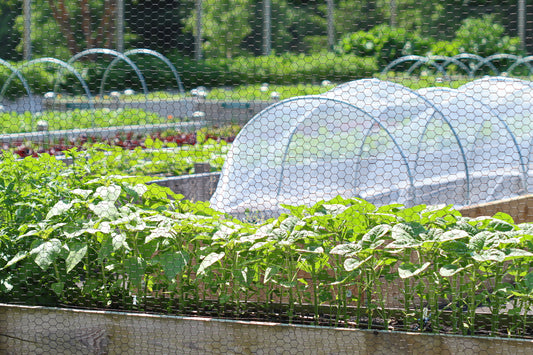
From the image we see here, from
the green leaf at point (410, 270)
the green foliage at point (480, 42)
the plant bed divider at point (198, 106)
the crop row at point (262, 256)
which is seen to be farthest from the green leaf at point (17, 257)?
the green foliage at point (480, 42)

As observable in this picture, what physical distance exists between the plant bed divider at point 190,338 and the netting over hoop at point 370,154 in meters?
1.77

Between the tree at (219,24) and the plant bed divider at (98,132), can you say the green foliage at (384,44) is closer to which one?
the tree at (219,24)

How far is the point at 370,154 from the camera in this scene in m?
3.97

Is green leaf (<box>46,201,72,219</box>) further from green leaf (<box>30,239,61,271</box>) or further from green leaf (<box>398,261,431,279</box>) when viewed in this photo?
green leaf (<box>398,261,431,279</box>)

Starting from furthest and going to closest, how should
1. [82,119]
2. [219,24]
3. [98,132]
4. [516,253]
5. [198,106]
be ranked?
[219,24] → [198,106] → [82,119] → [98,132] → [516,253]

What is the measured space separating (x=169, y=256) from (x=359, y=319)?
697mm

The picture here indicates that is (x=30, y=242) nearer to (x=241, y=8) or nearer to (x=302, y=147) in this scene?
(x=302, y=147)

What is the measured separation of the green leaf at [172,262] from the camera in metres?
2.04

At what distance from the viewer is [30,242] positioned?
2295mm

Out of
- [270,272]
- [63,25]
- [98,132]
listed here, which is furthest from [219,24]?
[270,272]

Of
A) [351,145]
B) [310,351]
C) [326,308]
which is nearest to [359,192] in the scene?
[351,145]

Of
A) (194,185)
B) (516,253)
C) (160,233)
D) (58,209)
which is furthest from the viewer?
(194,185)

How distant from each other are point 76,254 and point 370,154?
2.35 meters

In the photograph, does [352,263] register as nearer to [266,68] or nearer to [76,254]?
[76,254]
